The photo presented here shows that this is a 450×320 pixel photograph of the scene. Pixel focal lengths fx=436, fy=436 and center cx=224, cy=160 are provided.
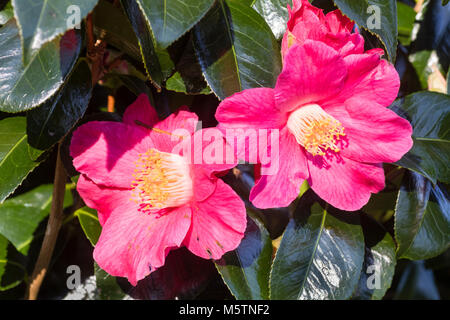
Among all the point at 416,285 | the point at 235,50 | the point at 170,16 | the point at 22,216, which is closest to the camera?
the point at 170,16

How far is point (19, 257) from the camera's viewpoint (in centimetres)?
111

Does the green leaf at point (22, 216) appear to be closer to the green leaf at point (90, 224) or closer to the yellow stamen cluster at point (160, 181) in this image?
the green leaf at point (90, 224)

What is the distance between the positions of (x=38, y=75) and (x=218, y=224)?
1.26 ft

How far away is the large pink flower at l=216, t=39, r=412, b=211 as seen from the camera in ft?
2.21

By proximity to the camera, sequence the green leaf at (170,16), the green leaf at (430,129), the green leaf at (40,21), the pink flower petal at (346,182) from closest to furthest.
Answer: the green leaf at (40,21) < the green leaf at (170,16) < the pink flower petal at (346,182) < the green leaf at (430,129)

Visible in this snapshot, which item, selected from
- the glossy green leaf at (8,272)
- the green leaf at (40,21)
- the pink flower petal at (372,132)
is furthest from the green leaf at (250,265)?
the glossy green leaf at (8,272)

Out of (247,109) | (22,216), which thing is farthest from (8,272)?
(247,109)

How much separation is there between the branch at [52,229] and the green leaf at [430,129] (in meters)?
0.71

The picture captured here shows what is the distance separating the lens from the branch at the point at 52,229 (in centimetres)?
94

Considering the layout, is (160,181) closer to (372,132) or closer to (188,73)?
(188,73)

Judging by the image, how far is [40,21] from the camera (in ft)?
1.80

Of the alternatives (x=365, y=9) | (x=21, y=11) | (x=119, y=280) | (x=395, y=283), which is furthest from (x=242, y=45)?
(x=395, y=283)

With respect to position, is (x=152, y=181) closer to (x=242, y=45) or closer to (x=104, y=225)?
(x=104, y=225)

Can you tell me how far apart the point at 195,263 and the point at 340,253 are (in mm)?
296
